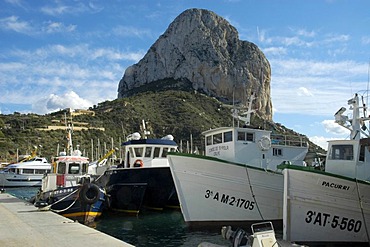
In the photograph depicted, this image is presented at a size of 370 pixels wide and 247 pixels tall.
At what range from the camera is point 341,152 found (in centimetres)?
1591

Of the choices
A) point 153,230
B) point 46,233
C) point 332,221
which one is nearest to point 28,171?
point 153,230

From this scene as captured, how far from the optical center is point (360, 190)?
14375 millimetres

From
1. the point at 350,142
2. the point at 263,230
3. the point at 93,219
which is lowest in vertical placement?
the point at 93,219

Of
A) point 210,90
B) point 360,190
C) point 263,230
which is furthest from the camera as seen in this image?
point 210,90

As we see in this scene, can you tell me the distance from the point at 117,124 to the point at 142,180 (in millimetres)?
59030

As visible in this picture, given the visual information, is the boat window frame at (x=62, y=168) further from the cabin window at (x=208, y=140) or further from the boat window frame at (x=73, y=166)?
the cabin window at (x=208, y=140)

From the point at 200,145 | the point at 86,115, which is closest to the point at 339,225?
the point at 200,145

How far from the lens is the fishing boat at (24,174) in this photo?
167ft

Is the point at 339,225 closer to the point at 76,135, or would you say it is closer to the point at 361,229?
the point at 361,229

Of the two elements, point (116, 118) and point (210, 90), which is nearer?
point (116, 118)

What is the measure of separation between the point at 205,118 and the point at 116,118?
17.5 meters

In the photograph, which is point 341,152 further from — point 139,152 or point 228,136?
point 139,152

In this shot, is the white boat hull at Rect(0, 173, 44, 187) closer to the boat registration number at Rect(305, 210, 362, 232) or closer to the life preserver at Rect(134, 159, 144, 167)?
the life preserver at Rect(134, 159, 144, 167)

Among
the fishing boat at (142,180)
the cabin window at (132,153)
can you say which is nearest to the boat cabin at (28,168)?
the cabin window at (132,153)
